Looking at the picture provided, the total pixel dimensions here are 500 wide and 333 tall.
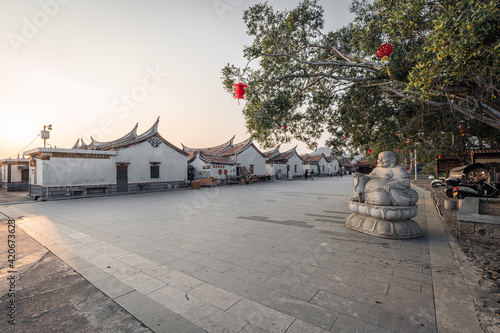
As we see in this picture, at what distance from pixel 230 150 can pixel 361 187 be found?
73.9 feet

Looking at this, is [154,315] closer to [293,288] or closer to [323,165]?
[293,288]

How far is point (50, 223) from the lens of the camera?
20.6 ft

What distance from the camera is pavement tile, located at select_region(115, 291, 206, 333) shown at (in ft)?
6.44

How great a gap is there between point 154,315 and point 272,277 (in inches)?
55.6

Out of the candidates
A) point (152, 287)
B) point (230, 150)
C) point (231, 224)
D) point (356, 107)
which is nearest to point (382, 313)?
point (152, 287)

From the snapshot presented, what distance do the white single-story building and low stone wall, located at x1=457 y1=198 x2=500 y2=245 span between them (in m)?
28.6

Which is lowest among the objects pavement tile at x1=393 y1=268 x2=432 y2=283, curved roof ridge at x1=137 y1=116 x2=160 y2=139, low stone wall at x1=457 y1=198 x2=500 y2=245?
pavement tile at x1=393 y1=268 x2=432 y2=283

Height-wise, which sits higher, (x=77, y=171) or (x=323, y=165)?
(x=323, y=165)

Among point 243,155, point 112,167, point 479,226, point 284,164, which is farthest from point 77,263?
point 284,164

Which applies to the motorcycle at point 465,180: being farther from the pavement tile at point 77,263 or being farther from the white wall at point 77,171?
the white wall at point 77,171

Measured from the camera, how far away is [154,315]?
2156mm

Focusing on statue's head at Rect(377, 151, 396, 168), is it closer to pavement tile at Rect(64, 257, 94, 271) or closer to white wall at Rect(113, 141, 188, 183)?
pavement tile at Rect(64, 257, 94, 271)

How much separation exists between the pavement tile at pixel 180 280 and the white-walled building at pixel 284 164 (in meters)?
29.3

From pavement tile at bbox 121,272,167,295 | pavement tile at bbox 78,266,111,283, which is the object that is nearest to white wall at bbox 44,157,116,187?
pavement tile at bbox 78,266,111,283
